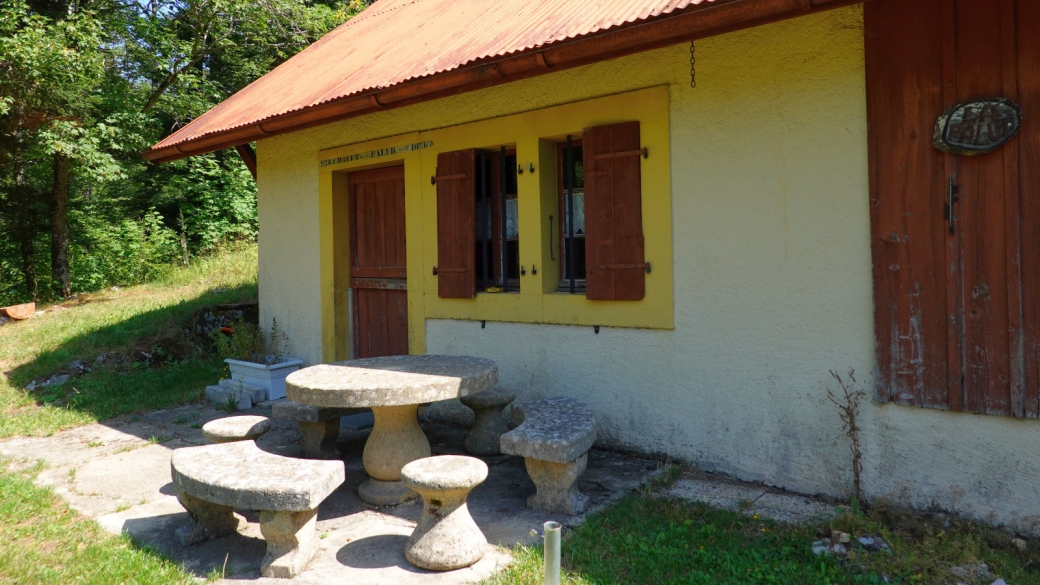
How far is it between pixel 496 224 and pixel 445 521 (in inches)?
123

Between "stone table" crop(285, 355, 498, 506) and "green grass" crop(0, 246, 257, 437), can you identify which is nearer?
"stone table" crop(285, 355, 498, 506)

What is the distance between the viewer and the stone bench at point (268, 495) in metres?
3.14

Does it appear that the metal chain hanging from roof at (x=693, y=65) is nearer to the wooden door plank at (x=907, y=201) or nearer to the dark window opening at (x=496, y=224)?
the wooden door plank at (x=907, y=201)

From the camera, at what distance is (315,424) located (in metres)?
5.07

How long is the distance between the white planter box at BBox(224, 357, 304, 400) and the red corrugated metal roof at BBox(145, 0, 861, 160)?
7.72 feet

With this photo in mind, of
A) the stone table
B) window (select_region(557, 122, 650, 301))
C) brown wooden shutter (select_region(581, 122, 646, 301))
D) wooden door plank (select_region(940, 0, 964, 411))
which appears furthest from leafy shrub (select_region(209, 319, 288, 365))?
wooden door plank (select_region(940, 0, 964, 411))

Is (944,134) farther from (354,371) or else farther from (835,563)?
(354,371)

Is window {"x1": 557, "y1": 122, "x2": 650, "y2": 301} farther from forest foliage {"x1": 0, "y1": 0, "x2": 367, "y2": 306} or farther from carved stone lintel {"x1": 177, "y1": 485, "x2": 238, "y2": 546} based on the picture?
forest foliage {"x1": 0, "y1": 0, "x2": 367, "y2": 306}

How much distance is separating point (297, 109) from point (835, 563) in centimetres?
534

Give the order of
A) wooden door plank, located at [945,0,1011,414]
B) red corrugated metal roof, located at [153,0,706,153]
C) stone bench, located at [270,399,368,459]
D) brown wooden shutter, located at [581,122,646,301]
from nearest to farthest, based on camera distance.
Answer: wooden door plank, located at [945,0,1011,414] < red corrugated metal roof, located at [153,0,706,153] < brown wooden shutter, located at [581,122,646,301] < stone bench, located at [270,399,368,459]

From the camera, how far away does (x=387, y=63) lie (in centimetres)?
612

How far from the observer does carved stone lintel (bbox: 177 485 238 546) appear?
359cm

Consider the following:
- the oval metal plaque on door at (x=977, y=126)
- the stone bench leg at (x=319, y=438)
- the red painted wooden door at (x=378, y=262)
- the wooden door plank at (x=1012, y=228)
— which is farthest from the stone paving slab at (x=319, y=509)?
the oval metal plaque on door at (x=977, y=126)

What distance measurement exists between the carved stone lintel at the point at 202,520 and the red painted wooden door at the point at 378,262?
10.2 ft
